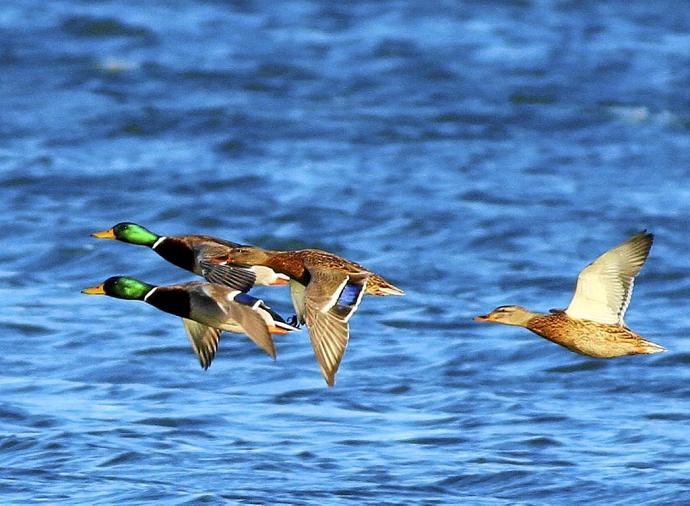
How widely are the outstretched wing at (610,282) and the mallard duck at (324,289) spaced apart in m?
0.93

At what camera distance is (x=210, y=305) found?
8.14 m

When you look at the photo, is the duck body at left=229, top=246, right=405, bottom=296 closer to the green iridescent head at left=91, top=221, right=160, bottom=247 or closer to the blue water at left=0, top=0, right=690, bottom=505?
the green iridescent head at left=91, top=221, right=160, bottom=247

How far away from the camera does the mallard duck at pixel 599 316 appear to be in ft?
26.6

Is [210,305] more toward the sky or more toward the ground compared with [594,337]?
more toward the sky

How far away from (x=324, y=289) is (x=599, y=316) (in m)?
1.40

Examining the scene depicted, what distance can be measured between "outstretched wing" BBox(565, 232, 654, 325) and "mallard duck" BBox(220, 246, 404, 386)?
0.93m

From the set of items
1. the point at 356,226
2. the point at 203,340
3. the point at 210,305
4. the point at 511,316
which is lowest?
the point at 203,340

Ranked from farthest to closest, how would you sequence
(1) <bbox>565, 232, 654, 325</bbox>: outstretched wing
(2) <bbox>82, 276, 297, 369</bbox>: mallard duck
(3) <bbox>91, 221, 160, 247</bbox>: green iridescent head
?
(3) <bbox>91, 221, 160, 247</bbox>: green iridescent head, (1) <bbox>565, 232, 654, 325</bbox>: outstretched wing, (2) <bbox>82, 276, 297, 369</bbox>: mallard duck

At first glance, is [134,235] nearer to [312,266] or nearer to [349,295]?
[312,266]

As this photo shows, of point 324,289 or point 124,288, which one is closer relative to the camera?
point 324,289

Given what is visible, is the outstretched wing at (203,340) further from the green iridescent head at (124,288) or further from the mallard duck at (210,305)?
the green iridescent head at (124,288)

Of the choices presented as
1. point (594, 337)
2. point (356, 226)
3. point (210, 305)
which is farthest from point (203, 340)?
point (356, 226)

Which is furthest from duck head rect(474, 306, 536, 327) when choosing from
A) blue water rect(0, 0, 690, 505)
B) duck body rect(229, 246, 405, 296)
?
blue water rect(0, 0, 690, 505)

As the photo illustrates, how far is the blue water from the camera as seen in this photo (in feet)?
30.3
